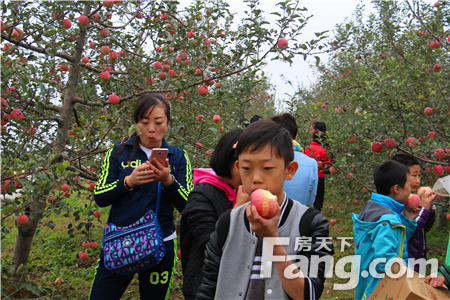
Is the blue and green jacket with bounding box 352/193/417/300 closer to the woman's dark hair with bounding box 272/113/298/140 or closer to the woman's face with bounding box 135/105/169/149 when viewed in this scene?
the woman's dark hair with bounding box 272/113/298/140

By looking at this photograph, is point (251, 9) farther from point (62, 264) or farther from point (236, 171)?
point (62, 264)

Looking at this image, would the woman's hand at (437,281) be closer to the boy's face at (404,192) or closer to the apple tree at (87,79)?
the boy's face at (404,192)

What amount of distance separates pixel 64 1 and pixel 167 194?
1.73 metres

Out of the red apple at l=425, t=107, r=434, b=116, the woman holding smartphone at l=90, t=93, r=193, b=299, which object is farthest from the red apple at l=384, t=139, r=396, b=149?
the woman holding smartphone at l=90, t=93, r=193, b=299

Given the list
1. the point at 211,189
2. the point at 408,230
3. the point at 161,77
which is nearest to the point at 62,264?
the point at 161,77

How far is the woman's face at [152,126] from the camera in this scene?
66.6 inches

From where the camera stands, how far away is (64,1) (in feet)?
8.06

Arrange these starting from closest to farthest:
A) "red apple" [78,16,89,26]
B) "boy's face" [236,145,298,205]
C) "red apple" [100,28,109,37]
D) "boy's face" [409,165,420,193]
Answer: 1. "boy's face" [236,145,298,205]
2. "boy's face" [409,165,420,193]
3. "red apple" [78,16,89,26]
4. "red apple" [100,28,109,37]

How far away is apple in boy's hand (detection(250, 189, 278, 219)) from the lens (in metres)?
0.89

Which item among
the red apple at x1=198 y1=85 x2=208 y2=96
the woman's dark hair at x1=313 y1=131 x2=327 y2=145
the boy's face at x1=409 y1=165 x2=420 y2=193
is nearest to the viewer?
the boy's face at x1=409 y1=165 x2=420 y2=193

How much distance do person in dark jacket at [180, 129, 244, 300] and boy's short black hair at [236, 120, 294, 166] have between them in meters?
0.28

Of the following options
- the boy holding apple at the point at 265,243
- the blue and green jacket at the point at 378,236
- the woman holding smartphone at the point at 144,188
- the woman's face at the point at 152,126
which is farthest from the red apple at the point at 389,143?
the boy holding apple at the point at 265,243

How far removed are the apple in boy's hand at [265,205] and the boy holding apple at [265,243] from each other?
0.02 metres

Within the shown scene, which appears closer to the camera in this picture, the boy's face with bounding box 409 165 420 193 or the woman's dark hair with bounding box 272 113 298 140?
the woman's dark hair with bounding box 272 113 298 140
